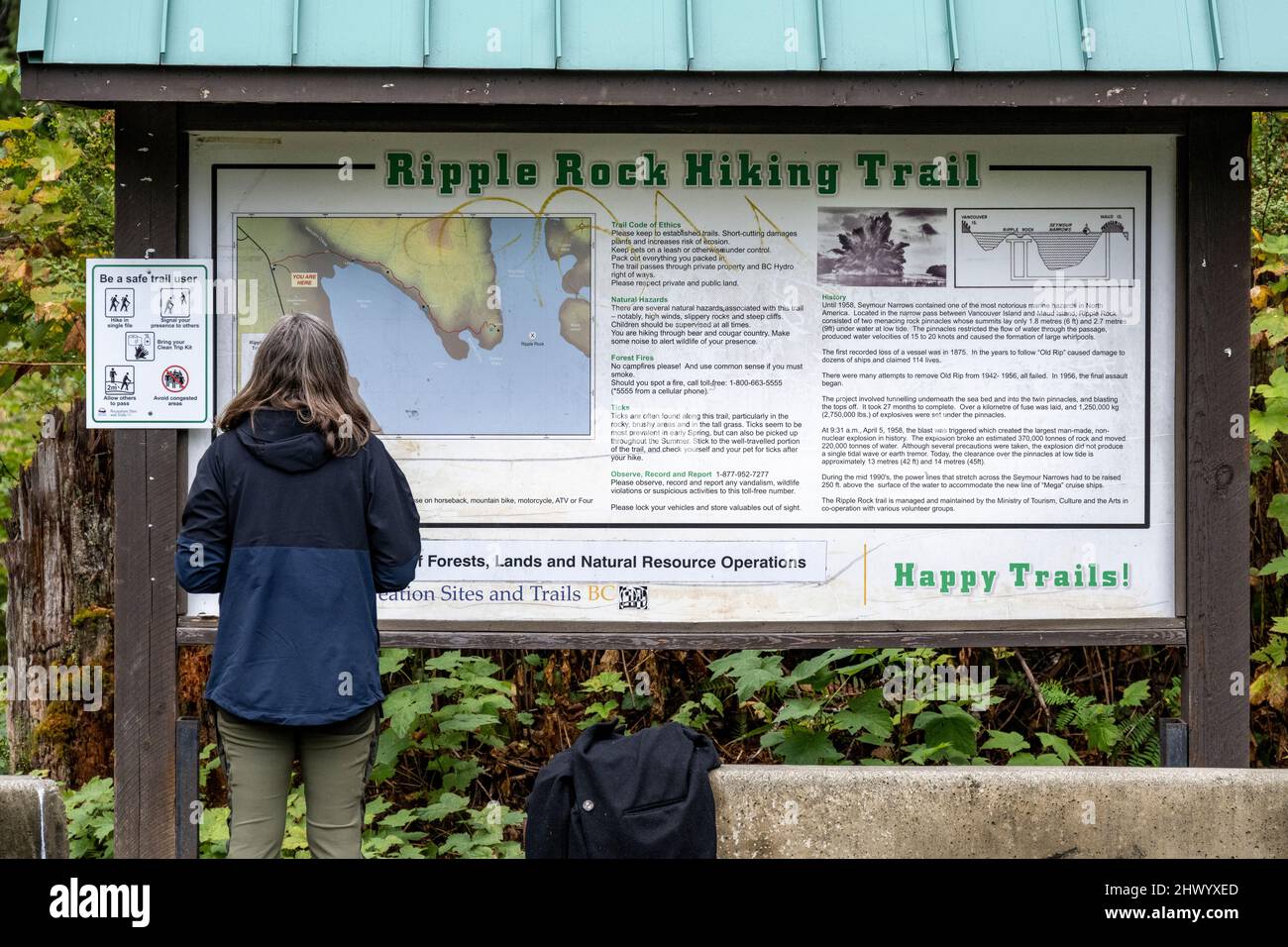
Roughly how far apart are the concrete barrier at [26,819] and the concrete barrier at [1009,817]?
5.92ft

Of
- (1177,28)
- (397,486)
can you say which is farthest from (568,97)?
(1177,28)

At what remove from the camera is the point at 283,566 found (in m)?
3.42

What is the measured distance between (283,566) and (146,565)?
1.26 meters

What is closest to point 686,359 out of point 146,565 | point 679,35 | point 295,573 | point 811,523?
point 811,523

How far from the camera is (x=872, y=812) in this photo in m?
3.34

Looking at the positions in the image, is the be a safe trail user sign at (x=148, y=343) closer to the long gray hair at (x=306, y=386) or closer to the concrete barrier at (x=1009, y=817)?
the long gray hair at (x=306, y=386)

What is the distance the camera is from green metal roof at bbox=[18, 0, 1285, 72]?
393cm

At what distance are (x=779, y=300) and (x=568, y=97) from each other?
3.47 ft

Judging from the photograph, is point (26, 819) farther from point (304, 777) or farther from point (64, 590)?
point (64, 590)

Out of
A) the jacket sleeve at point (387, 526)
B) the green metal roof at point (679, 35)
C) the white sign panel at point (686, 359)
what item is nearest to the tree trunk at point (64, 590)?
the white sign panel at point (686, 359)

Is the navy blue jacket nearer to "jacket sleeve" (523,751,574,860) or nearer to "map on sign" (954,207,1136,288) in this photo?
"jacket sleeve" (523,751,574,860)

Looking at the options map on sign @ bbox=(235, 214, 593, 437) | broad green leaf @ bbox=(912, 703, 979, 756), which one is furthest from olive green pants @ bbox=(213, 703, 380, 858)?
broad green leaf @ bbox=(912, 703, 979, 756)

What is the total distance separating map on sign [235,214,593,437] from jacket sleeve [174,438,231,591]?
1056 mm

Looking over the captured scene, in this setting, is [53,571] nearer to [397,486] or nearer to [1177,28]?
[397,486]
